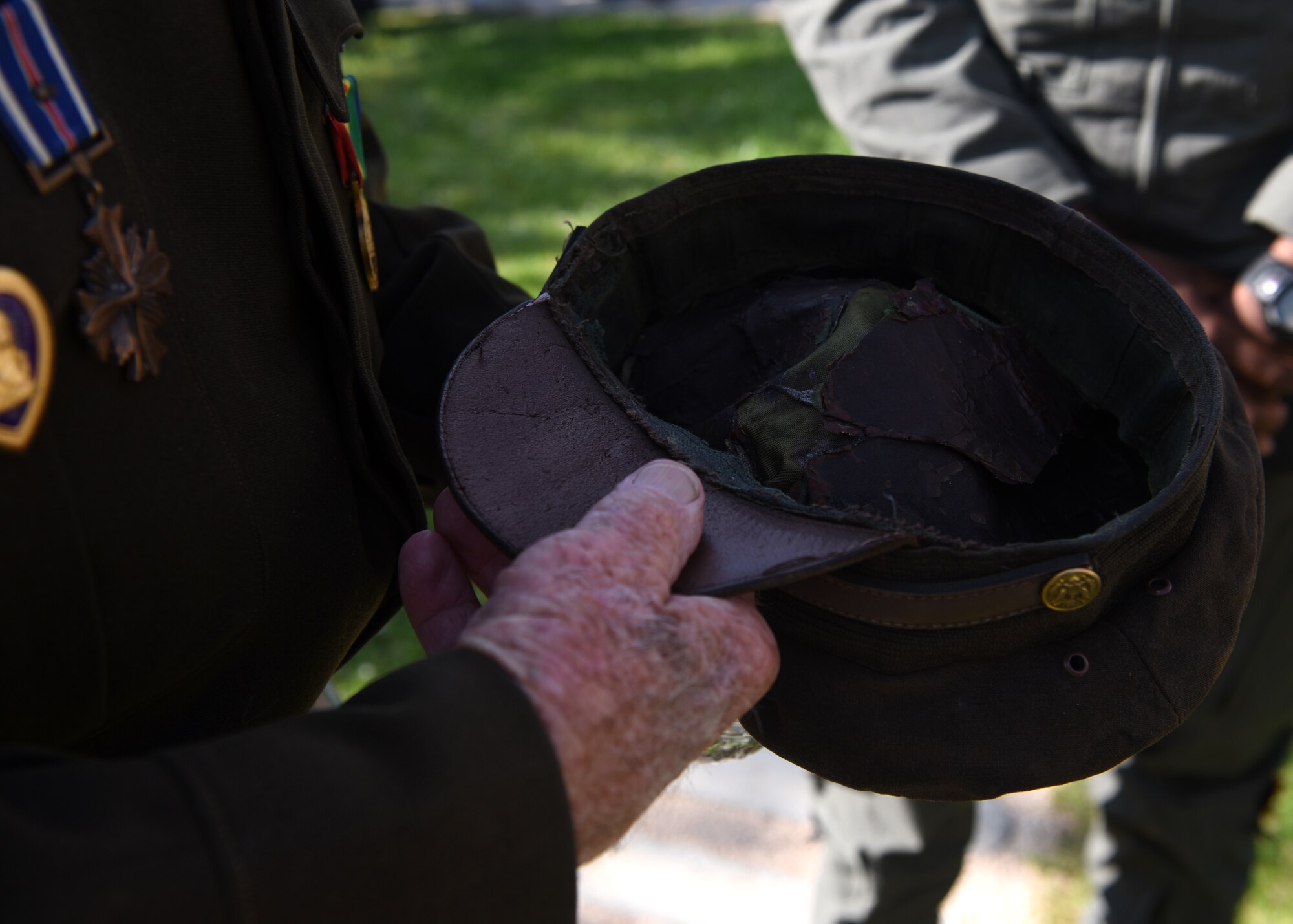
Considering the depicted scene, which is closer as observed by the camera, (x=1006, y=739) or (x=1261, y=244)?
(x=1006, y=739)

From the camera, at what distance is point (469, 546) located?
90cm

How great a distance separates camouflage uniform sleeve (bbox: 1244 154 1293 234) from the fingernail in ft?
4.04

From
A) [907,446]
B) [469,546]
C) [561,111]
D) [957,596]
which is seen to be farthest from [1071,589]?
[561,111]

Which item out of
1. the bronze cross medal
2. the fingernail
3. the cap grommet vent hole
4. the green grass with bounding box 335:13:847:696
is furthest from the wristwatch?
the green grass with bounding box 335:13:847:696

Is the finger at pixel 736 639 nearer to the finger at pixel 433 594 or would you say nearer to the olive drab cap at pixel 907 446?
the olive drab cap at pixel 907 446

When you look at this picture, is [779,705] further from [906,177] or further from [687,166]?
[687,166]

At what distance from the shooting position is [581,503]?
80cm

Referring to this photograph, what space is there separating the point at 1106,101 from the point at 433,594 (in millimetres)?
1362

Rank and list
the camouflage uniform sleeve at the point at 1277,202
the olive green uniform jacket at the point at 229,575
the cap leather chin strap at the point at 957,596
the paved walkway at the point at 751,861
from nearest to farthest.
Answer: the olive green uniform jacket at the point at 229,575 → the cap leather chin strap at the point at 957,596 → the camouflage uniform sleeve at the point at 1277,202 → the paved walkway at the point at 751,861

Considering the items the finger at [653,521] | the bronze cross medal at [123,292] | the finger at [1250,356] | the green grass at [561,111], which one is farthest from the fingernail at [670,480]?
the green grass at [561,111]

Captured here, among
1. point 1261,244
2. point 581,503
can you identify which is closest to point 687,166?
point 1261,244

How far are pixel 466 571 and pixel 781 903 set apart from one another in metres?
1.49

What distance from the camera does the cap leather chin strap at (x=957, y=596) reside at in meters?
0.76

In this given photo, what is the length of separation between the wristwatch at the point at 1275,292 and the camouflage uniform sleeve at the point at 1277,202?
0.06 m
